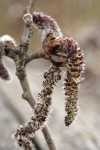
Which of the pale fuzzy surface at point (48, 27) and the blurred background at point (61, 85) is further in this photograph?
the blurred background at point (61, 85)

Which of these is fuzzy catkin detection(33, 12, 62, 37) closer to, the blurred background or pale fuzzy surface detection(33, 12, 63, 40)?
pale fuzzy surface detection(33, 12, 63, 40)

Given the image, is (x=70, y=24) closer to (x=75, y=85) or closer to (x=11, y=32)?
(x=11, y=32)

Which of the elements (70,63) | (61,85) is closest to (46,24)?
(70,63)

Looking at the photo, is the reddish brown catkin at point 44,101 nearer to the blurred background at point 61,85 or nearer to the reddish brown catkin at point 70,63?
the reddish brown catkin at point 70,63

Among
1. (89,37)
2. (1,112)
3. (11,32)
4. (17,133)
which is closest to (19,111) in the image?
(1,112)

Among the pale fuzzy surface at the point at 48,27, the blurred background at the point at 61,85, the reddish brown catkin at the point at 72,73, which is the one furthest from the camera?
the blurred background at the point at 61,85

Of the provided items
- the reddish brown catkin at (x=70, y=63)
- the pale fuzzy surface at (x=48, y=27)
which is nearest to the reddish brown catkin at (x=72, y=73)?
the reddish brown catkin at (x=70, y=63)

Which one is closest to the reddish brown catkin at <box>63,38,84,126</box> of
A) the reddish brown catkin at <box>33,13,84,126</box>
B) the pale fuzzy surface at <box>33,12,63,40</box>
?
the reddish brown catkin at <box>33,13,84,126</box>
